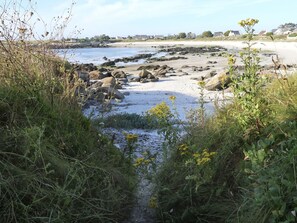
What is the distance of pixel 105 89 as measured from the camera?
12.9 metres

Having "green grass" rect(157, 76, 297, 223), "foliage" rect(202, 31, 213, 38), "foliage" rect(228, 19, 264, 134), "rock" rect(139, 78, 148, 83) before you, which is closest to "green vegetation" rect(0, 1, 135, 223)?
"green grass" rect(157, 76, 297, 223)

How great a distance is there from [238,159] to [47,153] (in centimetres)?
180

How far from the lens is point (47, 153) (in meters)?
3.55

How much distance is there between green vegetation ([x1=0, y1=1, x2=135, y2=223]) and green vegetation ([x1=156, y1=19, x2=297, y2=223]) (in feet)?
1.87

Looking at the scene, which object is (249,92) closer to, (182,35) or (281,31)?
(281,31)

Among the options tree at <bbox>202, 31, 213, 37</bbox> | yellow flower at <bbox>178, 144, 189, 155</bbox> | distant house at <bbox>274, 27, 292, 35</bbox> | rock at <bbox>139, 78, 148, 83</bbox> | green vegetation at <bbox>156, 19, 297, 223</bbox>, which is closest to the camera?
green vegetation at <bbox>156, 19, 297, 223</bbox>

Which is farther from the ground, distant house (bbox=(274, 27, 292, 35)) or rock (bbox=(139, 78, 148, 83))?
rock (bbox=(139, 78, 148, 83))

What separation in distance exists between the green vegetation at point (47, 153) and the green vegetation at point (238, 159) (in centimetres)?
57

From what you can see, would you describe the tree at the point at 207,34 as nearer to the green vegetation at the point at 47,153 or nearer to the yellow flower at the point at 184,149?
the green vegetation at the point at 47,153

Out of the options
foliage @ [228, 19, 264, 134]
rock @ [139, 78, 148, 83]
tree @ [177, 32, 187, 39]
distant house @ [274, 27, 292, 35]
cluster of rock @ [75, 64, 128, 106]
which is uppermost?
foliage @ [228, 19, 264, 134]

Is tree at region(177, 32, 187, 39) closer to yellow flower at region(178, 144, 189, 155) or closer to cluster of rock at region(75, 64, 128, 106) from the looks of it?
cluster of rock at region(75, 64, 128, 106)

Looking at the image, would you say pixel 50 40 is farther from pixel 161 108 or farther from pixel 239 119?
pixel 239 119

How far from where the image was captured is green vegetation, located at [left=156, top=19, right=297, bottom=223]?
9.53 feet

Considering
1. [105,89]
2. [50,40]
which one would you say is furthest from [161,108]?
[105,89]
